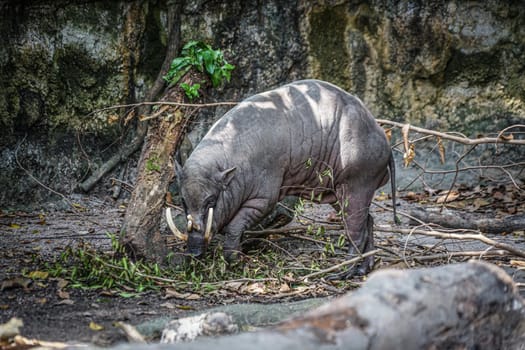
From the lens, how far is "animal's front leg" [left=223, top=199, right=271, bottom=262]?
5863 mm

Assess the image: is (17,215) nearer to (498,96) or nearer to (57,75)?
(57,75)

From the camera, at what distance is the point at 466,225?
6.79 m

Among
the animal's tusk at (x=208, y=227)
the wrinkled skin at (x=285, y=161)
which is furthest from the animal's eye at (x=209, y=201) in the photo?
the animal's tusk at (x=208, y=227)

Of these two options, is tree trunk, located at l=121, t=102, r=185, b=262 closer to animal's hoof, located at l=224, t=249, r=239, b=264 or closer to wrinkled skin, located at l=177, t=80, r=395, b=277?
wrinkled skin, located at l=177, t=80, r=395, b=277

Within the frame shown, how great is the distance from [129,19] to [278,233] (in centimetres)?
413

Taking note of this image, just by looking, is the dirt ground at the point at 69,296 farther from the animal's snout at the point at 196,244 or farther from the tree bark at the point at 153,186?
the animal's snout at the point at 196,244

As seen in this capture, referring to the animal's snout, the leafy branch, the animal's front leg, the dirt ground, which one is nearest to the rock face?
the dirt ground

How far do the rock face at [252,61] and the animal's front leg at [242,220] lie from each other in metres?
3.51

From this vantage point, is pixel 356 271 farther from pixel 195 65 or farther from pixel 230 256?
pixel 195 65

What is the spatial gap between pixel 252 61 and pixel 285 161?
3.64 meters

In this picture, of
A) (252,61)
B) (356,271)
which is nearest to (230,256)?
(356,271)

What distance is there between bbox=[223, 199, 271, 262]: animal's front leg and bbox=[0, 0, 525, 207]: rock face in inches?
138

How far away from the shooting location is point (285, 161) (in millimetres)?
6016

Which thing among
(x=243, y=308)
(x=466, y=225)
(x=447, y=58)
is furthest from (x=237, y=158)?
(x=447, y=58)
